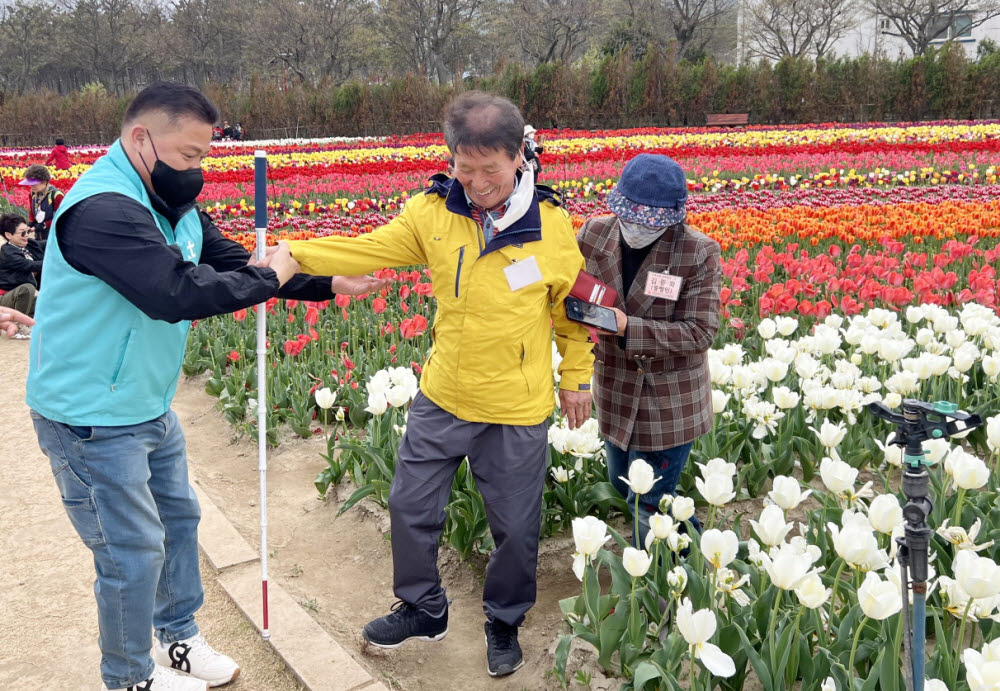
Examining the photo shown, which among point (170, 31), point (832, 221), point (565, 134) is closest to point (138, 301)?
point (832, 221)

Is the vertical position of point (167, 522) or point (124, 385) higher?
point (124, 385)

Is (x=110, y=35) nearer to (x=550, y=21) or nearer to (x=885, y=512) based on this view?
(x=550, y=21)

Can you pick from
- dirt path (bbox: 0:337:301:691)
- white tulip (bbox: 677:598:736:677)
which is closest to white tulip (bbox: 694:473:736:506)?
white tulip (bbox: 677:598:736:677)

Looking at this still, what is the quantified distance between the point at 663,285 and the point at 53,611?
7.54ft

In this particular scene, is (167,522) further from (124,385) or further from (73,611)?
(73,611)

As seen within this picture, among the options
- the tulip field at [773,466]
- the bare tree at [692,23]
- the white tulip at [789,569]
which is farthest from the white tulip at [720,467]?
the bare tree at [692,23]

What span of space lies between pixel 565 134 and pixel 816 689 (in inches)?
998

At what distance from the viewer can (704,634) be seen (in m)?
1.89

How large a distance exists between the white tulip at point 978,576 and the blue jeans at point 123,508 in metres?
1.83

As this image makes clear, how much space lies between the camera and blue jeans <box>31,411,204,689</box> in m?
2.16

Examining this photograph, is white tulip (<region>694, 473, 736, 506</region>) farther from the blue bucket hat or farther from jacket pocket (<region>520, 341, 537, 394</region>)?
the blue bucket hat

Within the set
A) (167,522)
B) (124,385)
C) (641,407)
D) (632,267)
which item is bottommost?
(167,522)

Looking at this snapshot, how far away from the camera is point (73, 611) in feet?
10.1

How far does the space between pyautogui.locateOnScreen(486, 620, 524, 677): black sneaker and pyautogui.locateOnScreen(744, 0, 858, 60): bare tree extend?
150ft
